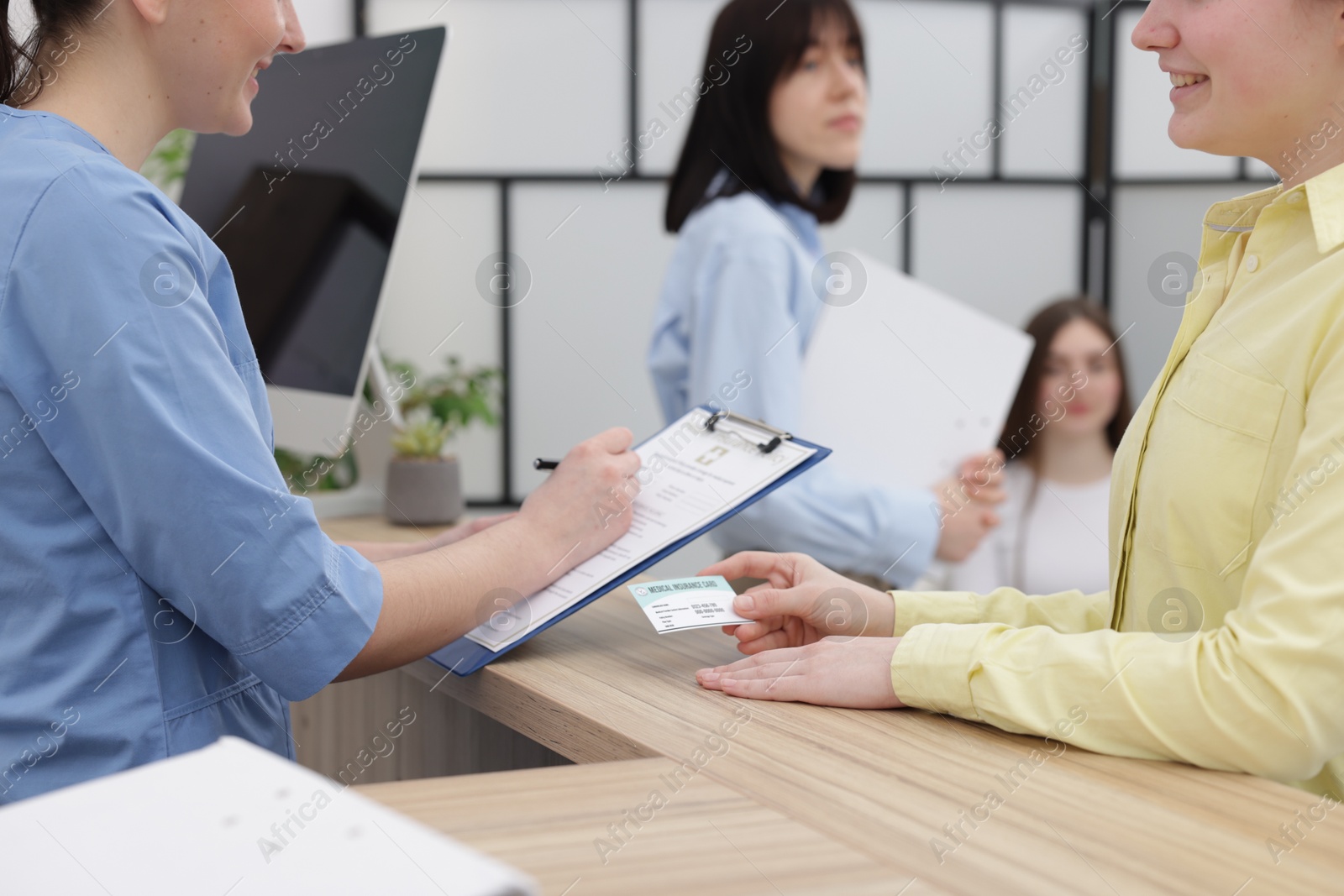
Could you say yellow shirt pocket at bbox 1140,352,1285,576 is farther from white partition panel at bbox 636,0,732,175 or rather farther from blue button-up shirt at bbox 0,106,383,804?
white partition panel at bbox 636,0,732,175

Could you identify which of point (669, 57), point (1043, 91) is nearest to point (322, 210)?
point (669, 57)

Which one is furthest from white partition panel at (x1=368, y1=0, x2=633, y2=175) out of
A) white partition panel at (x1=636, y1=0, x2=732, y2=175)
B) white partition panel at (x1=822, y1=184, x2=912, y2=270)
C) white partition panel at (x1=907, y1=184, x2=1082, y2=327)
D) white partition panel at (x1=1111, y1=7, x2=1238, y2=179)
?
white partition panel at (x1=1111, y1=7, x2=1238, y2=179)

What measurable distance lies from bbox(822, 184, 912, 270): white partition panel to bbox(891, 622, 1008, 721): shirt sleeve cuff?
3.35 meters

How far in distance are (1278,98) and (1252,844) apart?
0.56 m

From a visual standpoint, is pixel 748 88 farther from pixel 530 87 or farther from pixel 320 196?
pixel 530 87

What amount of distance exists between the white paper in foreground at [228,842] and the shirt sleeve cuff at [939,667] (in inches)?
18.8

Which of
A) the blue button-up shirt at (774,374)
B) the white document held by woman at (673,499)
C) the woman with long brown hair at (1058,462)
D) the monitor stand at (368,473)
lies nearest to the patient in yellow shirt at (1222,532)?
the white document held by woman at (673,499)

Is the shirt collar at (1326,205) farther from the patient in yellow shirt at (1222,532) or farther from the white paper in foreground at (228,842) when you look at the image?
the white paper in foreground at (228,842)

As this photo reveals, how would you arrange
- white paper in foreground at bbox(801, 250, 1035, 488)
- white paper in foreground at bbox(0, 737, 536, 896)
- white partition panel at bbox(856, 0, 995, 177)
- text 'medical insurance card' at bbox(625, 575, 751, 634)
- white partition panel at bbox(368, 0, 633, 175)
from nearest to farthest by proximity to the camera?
1. white paper in foreground at bbox(0, 737, 536, 896)
2. text 'medical insurance card' at bbox(625, 575, 751, 634)
3. white paper in foreground at bbox(801, 250, 1035, 488)
4. white partition panel at bbox(368, 0, 633, 175)
5. white partition panel at bbox(856, 0, 995, 177)

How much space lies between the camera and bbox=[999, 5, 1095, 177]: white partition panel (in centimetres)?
428

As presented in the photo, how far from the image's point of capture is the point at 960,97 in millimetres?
4246

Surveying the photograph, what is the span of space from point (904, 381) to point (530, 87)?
94.7 inches

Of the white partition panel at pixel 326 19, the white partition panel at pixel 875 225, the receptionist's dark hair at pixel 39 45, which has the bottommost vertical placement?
the white partition panel at pixel 875 225

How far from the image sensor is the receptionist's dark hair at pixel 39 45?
37.0 inches
